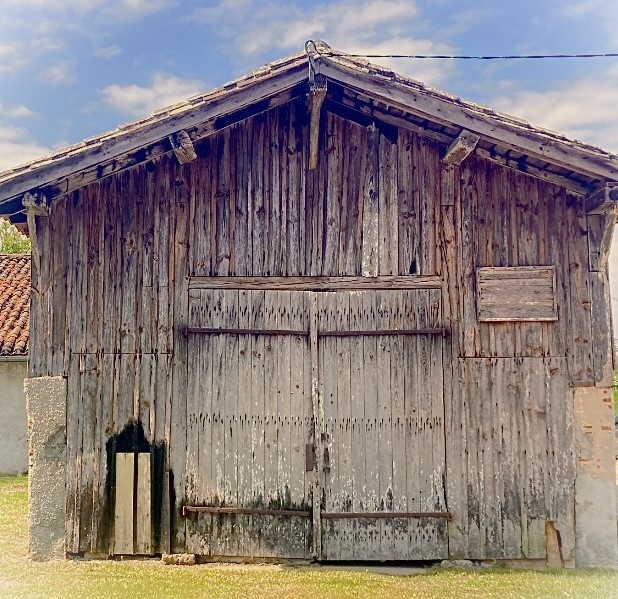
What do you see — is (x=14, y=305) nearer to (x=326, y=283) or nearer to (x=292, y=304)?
(x=292, y=304)

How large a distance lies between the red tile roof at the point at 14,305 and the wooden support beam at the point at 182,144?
598cm

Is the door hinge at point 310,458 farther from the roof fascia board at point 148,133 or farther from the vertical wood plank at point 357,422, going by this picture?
the roof fascia board at point 148,133

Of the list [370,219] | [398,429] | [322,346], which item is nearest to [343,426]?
[398,429]

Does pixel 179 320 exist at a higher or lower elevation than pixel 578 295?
lower

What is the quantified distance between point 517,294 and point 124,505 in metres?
4.82

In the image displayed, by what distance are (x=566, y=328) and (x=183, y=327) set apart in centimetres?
416

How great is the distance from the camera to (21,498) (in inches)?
377

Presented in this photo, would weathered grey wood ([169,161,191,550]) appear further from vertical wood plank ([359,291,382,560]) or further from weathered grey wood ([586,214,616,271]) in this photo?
weathered grey wood ([586,214,616,271])

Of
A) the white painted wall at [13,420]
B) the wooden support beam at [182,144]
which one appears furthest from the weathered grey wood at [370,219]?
the white painted wall at [13,420]

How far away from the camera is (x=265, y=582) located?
5.66 meters

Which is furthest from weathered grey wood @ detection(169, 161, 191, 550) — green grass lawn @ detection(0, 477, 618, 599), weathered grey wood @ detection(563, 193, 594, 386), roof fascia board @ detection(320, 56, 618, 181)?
weathered grey wood @ detection(563, 193, 594, 386)

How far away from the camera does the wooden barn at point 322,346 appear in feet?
20.4

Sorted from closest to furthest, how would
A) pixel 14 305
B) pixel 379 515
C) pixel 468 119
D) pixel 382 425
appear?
pixel 468 119
pixel 379 515
pixel 382 425
pixel 14 305

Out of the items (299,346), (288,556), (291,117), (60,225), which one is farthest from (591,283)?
(60,225)
